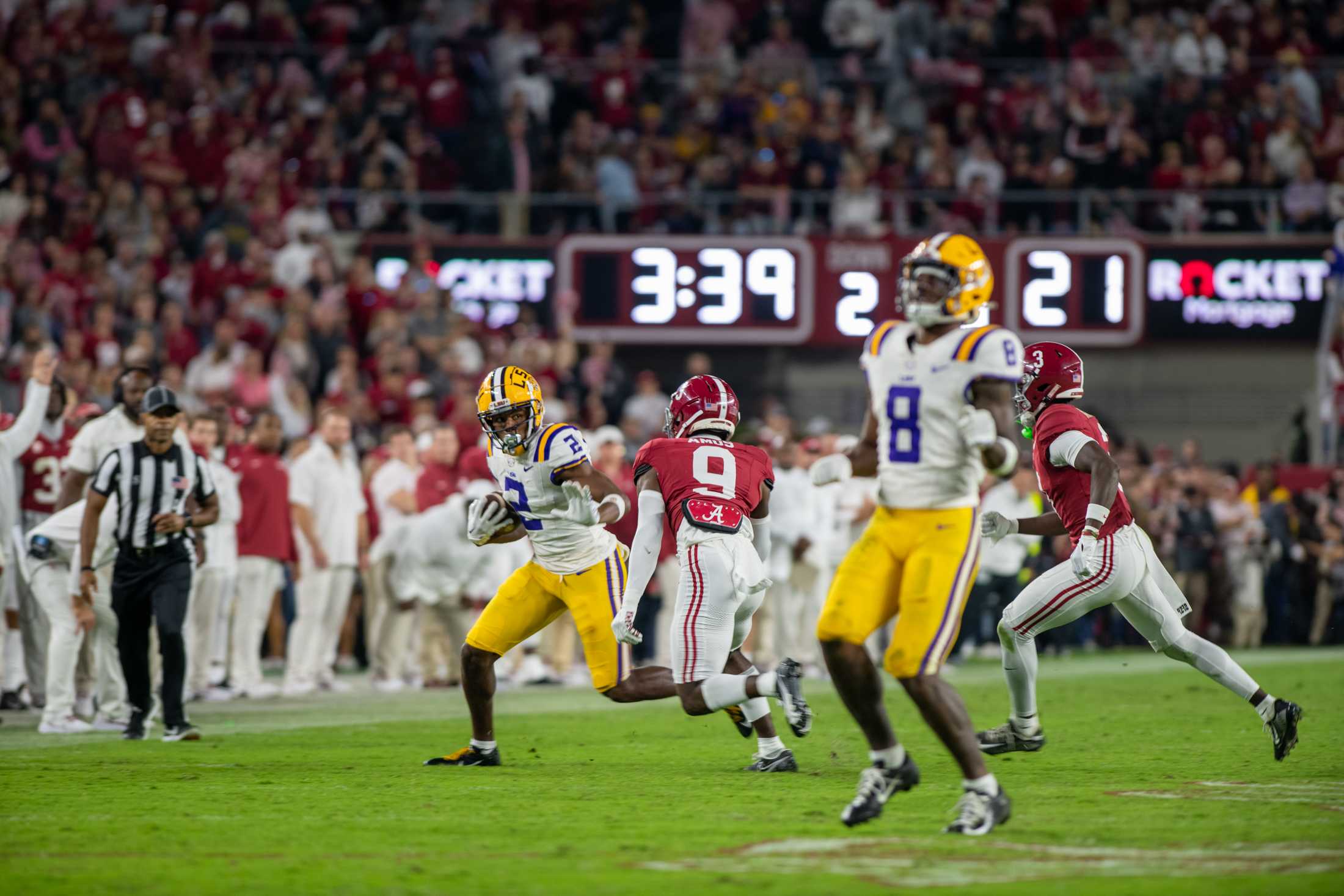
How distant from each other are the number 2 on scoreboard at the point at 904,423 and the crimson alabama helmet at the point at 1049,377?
7.65 ft

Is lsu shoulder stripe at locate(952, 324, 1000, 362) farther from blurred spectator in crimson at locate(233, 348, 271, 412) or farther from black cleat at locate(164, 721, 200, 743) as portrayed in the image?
blurred spectator in crimson at locate(233, 348, 271, 412)

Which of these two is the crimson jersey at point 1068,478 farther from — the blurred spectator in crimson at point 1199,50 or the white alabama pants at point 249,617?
the blurred spectator in crimson at point 1199,50

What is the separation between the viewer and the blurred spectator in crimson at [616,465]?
14.6 meters

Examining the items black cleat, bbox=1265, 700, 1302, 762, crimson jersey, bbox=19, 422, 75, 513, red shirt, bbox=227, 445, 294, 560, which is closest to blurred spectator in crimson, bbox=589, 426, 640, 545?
red shirt, bbox=227, 445, 294, 560

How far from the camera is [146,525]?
9.74m

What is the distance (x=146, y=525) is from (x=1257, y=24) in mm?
17571

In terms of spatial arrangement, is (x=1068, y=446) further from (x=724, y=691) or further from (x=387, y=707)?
(x=387, y=707)

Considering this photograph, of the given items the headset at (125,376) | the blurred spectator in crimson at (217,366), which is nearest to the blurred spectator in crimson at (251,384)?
the blurred spectator in crimson at (217,366)

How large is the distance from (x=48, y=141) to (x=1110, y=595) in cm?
1379

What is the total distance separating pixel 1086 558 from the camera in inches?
326

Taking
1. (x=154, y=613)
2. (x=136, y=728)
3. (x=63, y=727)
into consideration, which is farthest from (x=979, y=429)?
Answer: (x=63, y=727)

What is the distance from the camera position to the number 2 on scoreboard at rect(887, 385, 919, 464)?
21.2 feet

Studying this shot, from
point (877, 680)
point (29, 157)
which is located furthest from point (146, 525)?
point (29, 157)

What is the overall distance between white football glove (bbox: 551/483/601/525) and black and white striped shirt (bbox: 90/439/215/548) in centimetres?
279
